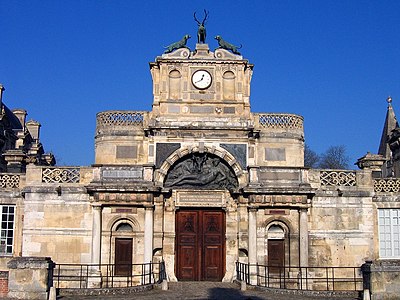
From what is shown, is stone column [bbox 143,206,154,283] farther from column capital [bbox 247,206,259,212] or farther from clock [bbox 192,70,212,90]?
clock [bbox 192,70,212,90]

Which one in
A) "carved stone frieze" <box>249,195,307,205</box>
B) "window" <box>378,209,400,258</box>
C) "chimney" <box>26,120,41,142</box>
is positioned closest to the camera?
"carved stone frieze" <box>249,195,307,205</box>

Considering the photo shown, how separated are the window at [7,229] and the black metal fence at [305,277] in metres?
9.85

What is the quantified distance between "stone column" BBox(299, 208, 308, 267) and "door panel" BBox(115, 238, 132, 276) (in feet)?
23.6

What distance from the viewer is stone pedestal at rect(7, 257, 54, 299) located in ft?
59.2

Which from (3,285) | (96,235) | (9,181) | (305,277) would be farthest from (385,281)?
(9,181)

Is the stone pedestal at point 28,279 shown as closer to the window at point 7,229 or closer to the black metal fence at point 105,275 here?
the black metal fence at point 105,275

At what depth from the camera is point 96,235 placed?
2475 cm

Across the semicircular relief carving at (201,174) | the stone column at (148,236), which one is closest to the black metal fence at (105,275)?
the stone column at (148,236)

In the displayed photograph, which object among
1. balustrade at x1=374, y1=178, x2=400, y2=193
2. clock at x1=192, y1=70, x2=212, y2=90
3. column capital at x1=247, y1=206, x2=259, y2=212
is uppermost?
clock at x1=192, y1=70, x2=212, y2=90

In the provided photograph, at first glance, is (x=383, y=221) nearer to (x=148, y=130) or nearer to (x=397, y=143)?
(x=397, y=143)

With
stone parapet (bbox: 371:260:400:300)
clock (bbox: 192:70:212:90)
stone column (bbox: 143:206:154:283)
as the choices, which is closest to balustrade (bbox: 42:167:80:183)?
stone column (bbox: 143:206:154:283)

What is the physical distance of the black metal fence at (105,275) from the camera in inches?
961

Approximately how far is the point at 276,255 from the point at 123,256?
6.48 m

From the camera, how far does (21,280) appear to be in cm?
1808
